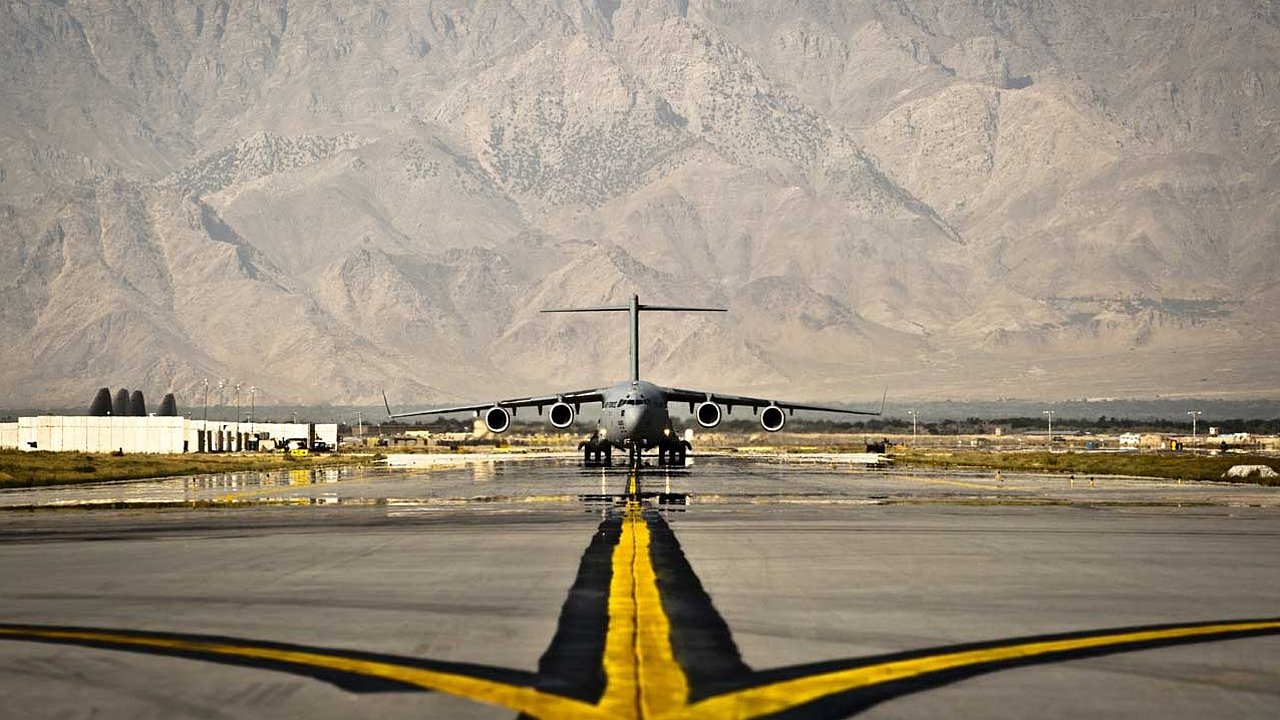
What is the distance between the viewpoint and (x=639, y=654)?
37.1 ft

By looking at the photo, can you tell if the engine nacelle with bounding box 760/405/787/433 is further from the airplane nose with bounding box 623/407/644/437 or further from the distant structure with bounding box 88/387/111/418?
the distant structure with bounding box 88/387/111/418

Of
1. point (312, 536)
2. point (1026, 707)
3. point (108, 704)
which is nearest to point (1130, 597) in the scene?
point (1026, 707)

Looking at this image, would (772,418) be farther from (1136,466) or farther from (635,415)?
(1136,466)

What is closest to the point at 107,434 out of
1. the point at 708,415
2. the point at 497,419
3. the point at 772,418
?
the point at 497,419

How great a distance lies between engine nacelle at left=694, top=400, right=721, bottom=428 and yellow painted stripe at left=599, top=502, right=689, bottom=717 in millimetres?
51280

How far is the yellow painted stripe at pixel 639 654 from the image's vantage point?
945 cm

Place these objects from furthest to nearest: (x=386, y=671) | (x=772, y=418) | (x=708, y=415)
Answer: (x=708, y=415)
(x=772, y=418)
(x=386, y=671)

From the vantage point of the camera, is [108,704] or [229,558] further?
[229,558]

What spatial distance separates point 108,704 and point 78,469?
2167 inches

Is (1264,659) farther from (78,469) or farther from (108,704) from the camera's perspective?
(78,469)

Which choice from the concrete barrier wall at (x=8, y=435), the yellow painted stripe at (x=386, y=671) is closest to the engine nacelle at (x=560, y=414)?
the yellow painted stripe at (x=386, y=671)

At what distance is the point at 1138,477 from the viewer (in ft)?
181

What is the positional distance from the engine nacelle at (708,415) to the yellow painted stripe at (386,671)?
187ft

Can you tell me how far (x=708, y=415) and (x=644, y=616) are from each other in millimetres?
56307
